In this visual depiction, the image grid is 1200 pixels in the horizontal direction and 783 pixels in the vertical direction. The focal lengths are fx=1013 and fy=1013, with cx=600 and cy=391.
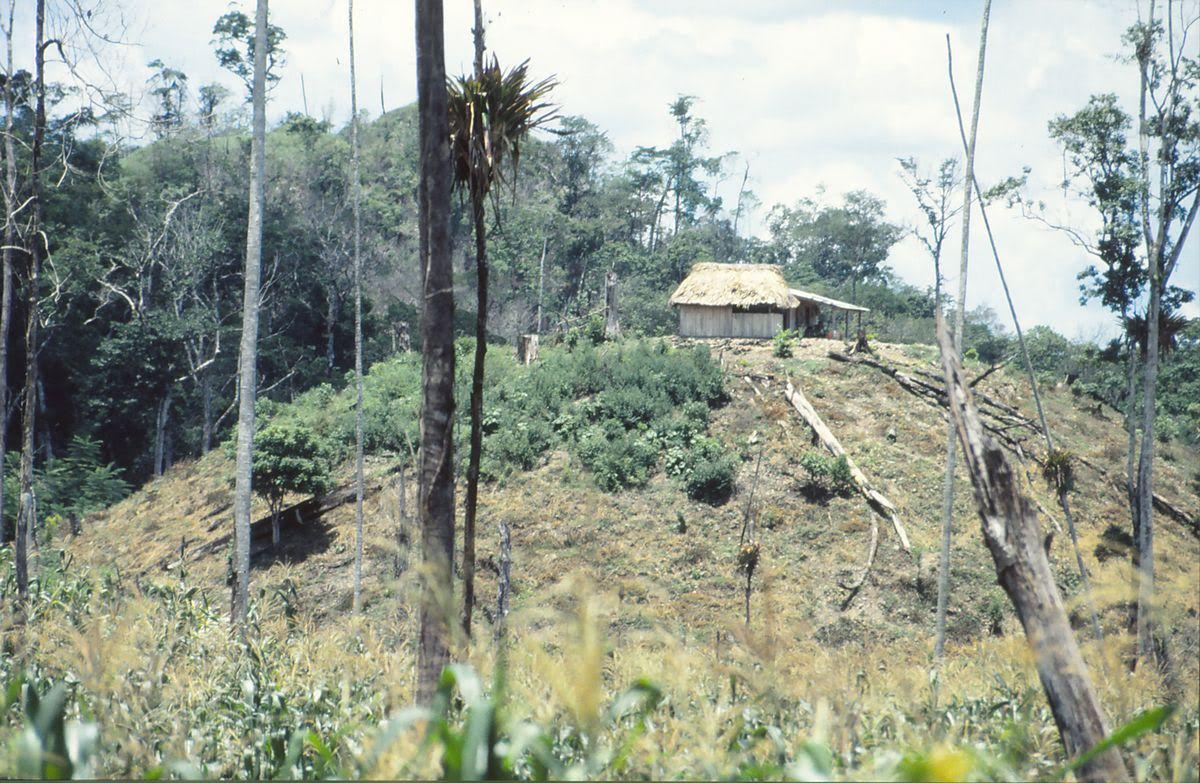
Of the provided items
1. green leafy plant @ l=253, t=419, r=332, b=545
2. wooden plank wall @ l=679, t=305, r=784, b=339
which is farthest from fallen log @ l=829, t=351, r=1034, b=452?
green leafy plant @ l=253, t=419, r=332, b=545

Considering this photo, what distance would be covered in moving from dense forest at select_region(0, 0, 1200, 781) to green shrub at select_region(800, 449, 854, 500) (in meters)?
0.08

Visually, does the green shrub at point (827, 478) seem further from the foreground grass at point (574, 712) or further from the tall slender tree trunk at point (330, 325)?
the tall slender tree trunk at point (330, 325)

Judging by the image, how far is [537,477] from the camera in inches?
889

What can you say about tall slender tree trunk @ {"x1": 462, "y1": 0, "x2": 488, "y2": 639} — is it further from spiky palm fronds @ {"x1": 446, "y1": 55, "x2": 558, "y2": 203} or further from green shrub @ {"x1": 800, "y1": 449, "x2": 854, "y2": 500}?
green shrub @ {"x1": 800, "y1": 449, "x2": 854, "y2": 500}

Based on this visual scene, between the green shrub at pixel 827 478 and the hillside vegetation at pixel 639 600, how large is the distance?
0.08 metres

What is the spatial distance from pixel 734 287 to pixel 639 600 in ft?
56.5

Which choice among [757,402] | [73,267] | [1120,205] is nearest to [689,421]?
[757,402]

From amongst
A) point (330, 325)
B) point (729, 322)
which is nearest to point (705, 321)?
point (729, 322)

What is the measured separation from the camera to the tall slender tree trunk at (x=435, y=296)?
5.74 meters

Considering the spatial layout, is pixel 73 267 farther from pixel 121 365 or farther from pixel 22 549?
pixel 22 549

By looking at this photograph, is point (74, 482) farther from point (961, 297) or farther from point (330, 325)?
point (961, 297)

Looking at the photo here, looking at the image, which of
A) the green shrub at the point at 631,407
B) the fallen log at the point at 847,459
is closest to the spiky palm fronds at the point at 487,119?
the fallen log at the point at 847,459

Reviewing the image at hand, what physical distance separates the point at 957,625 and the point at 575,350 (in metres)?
14.2

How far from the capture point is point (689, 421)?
24.0 m
